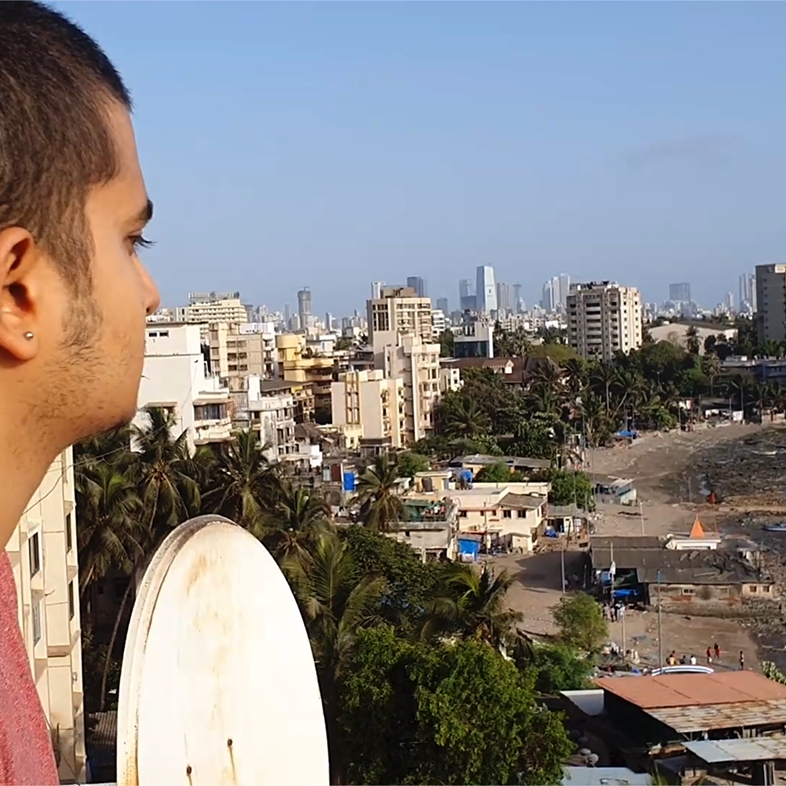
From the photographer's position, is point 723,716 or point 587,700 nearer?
point 723,716

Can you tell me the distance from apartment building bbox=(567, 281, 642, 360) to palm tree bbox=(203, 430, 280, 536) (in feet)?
240

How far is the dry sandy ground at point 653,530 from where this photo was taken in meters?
22.4

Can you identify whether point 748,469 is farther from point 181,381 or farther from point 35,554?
point 35,554

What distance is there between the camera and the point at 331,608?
13.5 m

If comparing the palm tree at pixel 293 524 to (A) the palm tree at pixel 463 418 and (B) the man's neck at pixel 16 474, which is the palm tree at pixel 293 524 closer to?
(B) the man's neck at pixel 16 474

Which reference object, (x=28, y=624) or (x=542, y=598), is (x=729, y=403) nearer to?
(x=542, y=598)

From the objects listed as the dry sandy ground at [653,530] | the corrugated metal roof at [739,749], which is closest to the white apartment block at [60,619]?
the corrugated metal roof at [739,749]

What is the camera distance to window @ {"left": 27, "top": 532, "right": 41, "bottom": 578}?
930 cm

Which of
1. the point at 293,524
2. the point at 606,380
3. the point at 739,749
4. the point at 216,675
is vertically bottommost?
the point at 739,749

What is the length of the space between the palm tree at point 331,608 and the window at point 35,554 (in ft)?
11.2

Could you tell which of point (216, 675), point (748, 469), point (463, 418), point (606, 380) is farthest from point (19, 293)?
point (606, 380)

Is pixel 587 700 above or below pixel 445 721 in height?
below

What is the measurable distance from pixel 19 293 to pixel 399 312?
64.9 metres

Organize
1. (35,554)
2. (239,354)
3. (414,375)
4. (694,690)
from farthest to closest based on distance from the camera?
(239,354) < (414,375) < (694,690) < (35,554)
